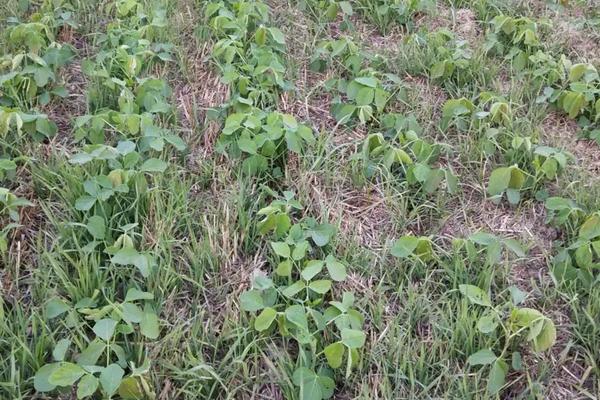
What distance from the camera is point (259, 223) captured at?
2068 mm

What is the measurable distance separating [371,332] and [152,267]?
63cm

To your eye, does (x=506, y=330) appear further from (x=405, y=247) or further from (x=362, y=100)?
(x=362, y=100)

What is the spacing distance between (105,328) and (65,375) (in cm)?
15

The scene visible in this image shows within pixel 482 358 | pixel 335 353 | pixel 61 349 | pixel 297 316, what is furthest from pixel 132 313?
pixel 482 358

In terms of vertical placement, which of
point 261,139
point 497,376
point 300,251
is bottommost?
point 497,376

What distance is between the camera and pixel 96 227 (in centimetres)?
196

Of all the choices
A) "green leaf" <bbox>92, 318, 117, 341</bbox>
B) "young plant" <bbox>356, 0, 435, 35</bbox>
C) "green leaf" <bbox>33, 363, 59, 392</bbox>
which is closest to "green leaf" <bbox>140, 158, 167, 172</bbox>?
"green leaf" <bbox>92, 318, 117, 341</bbox>

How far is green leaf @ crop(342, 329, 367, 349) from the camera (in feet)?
5.69

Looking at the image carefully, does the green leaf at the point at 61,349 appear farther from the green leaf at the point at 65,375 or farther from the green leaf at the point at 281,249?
the green leaf at the point at 281,249

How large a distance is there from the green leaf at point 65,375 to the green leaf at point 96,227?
0.44 meters

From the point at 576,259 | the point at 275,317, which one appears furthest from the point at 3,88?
the point at 576,259

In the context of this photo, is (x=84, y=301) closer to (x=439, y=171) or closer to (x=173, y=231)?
(x=173, y=231)

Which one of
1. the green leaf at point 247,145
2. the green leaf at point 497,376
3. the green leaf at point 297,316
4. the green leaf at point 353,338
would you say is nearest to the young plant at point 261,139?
the green leaf at point 247,145

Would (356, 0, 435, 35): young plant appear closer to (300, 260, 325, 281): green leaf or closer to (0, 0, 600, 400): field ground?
(0, 0, 600, 400): field ground
